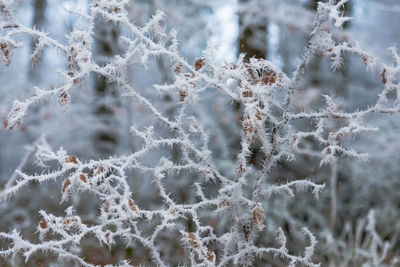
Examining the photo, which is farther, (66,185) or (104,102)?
(104,102)

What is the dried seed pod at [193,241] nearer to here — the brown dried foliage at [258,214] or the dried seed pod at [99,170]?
the brown dried foliage at [258,214]

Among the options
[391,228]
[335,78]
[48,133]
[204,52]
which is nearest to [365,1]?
[335,78]

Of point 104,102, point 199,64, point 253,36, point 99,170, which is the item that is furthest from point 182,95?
point 104,102

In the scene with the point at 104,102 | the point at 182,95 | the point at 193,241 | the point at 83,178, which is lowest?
the point at 193,241

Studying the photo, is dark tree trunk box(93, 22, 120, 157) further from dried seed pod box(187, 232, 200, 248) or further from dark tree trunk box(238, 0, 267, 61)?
dried seed pod box(187, 232, 200, 248)

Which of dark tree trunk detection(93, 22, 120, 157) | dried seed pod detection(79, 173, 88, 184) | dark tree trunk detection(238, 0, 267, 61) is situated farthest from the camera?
dark tree trunk detection(93, 22, 120, 157)

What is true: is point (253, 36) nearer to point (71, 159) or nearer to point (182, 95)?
point (182, 95)

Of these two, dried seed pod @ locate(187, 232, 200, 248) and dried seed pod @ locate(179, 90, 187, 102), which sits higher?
dried seed pod @ locate(179, 90, 187, 102)

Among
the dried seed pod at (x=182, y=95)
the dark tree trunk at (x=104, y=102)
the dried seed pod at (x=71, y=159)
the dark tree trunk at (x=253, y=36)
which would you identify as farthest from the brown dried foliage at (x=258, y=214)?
the dark tree trunk at (x=104, y=102)

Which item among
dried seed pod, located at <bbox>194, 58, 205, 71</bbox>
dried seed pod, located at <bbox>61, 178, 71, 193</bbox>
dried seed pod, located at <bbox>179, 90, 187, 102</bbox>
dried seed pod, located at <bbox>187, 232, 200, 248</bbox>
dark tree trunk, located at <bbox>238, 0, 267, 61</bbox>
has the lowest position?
dried seed pod, located at <bbox>187, 232, 200, 248</bbox>

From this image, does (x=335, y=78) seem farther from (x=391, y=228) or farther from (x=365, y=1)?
(x=391, y=228)

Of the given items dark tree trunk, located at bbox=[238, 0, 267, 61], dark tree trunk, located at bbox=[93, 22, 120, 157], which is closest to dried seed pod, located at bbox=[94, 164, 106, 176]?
dark tree trunk, located at bbox=[238, 0, 267, 61]

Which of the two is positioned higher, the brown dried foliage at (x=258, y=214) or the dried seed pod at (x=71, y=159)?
the dried seed pod at (x=71, y=159)
